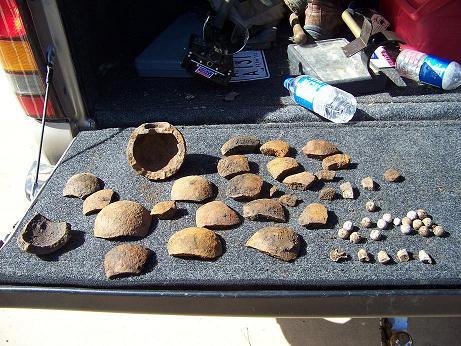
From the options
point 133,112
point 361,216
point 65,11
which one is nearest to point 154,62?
point 133,112

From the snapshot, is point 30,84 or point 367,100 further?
point 367,100

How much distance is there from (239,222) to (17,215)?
182 cm

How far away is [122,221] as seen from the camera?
1.50 m

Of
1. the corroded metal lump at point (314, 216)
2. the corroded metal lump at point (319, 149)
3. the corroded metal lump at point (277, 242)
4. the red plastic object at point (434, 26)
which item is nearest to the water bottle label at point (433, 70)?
the red plastic object at point (434, 26)

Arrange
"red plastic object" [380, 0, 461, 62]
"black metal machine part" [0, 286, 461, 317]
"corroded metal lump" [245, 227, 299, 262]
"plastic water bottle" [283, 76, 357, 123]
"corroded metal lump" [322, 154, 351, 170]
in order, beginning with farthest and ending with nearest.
→ "red plastic object" [380, 0, 461, 62], "plastic water bottle" [283, 76, 357, 123], "corroded metal lump" [322, 154, 351, 170], "corroded metal lump" [245, 227, 299, 262], "black metal machine part" [0, 286, 461, 317]

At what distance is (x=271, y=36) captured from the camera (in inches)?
101

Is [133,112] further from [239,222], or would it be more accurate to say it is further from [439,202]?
[439,202]

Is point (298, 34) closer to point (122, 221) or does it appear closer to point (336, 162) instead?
point (336, 162)

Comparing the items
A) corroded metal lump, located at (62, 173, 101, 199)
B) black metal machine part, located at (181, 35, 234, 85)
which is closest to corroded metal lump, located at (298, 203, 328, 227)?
corroded metal lump, located at (62, 173, 101, 199)

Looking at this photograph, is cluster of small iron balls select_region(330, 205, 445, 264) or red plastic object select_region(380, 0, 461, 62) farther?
red plastic object select_region(380, 0, 461, 62)

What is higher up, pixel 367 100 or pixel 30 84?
pixel 30 84

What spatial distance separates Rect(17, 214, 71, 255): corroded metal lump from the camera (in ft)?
4.76

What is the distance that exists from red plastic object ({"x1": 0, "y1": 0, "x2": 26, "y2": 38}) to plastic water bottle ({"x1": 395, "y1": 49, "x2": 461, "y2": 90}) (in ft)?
4.94

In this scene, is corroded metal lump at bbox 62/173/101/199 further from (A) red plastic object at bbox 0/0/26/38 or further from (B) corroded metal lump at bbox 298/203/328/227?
(B) corroded metal lump at bbox 298/203/328/227
